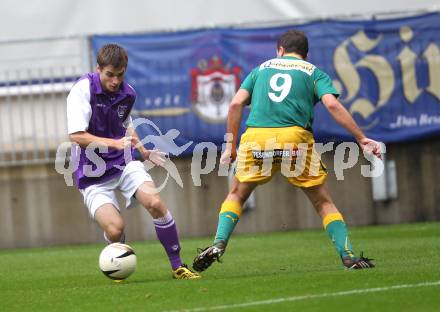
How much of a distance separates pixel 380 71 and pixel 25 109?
502 centimetres

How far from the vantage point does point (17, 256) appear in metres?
14.2

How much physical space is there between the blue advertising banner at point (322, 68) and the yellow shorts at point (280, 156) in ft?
20.2

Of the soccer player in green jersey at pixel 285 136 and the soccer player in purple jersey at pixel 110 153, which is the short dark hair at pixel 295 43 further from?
the soccer player in purple jersey at pixel 110 153

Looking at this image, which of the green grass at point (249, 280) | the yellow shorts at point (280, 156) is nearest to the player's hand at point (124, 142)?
the yellow shorts at point (280, 156)

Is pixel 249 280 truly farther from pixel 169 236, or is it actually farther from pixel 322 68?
pixel 322 68

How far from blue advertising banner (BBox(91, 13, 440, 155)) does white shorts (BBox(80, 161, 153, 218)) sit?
6056 millimetres

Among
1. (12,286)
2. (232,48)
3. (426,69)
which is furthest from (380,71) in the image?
(12,286)

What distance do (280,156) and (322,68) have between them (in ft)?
22.0

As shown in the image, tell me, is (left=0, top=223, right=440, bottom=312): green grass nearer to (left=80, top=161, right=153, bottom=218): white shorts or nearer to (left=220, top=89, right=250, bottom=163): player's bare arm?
(left=80, top=161, right=153, bottom=218): white shorts

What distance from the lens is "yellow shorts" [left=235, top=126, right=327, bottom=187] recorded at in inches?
379

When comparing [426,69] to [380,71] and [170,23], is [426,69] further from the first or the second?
[170,23]

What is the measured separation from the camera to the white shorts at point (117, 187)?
31.5 feet

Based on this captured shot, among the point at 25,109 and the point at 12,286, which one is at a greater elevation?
the point at 25,109

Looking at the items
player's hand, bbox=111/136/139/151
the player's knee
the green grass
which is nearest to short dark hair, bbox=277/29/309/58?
the player's knee
